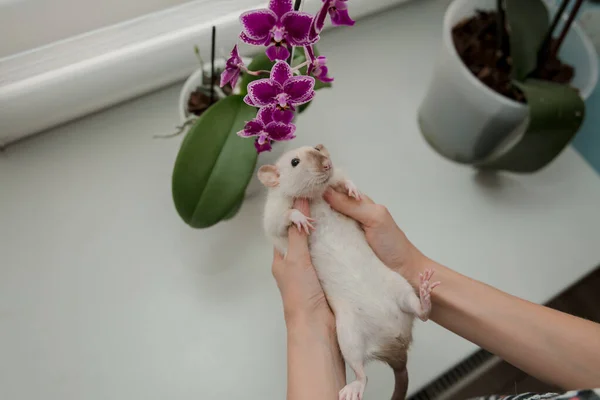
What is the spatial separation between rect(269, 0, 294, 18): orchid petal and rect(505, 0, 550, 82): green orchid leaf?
2.07ft

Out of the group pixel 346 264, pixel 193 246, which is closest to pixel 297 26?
pixel 346 264

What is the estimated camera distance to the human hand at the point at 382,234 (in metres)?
0.71

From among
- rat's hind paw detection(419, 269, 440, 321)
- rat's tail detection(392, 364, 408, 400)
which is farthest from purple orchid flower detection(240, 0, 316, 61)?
rat's tail detection(392, 364, 408, 400)

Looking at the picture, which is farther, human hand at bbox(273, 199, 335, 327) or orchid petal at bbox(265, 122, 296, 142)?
human hand at bbox(273, 199, 335, 327)

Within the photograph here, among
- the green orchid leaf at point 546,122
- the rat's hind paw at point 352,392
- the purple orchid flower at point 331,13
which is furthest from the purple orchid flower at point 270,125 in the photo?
the green orchid leaf at point 546,122

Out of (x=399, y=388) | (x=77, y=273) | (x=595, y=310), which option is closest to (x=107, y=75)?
(x=77, y=273)

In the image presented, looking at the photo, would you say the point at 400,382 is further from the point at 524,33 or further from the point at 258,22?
the point at 524,33

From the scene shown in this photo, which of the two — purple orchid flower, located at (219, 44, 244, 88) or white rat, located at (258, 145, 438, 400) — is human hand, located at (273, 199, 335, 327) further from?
purple orchid flower, located at (219, 44, 244, 88)

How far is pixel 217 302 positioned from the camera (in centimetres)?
90

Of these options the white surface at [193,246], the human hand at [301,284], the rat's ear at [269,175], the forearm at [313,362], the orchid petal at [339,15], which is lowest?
the white surface at [193,246]

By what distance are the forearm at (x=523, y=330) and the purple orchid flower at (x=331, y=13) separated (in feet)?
1.43

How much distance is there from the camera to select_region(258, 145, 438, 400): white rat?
25.4 inches

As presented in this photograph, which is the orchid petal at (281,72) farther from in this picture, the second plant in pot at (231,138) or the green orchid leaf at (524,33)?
the green orchid leaf at (524,33)

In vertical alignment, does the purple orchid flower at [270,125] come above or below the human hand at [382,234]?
above
